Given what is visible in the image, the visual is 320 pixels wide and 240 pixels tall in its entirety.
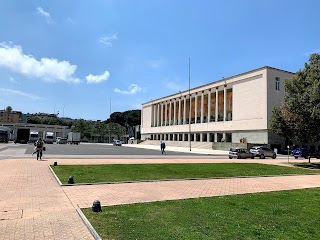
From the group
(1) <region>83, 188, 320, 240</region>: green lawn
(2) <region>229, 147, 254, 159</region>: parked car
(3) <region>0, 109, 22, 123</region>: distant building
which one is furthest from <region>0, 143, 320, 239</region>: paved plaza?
(3) <region>0, 109, 22, 123</region>: distant building

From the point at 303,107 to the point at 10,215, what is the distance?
2345cm

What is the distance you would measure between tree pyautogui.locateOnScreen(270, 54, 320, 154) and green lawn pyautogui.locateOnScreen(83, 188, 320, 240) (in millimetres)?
16949

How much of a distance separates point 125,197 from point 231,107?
60.1 metres

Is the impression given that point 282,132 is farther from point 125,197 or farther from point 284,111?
point 125,197

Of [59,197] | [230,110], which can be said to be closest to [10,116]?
[230,110]

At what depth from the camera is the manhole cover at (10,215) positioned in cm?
676

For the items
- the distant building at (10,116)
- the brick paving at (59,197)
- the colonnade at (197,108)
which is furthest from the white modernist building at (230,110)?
the distant building at (10,116)

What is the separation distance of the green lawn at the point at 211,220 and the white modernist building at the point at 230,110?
157ft

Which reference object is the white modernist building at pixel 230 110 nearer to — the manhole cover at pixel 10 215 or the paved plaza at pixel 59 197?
the paved plaza at pixel 59 197

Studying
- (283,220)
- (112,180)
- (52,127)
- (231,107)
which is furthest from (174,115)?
(283,220)

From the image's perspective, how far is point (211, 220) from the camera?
261 inches

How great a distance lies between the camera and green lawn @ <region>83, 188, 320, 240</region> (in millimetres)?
5685

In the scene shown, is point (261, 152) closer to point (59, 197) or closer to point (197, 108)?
point (59, 197)

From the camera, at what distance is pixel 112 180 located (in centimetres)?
1278
